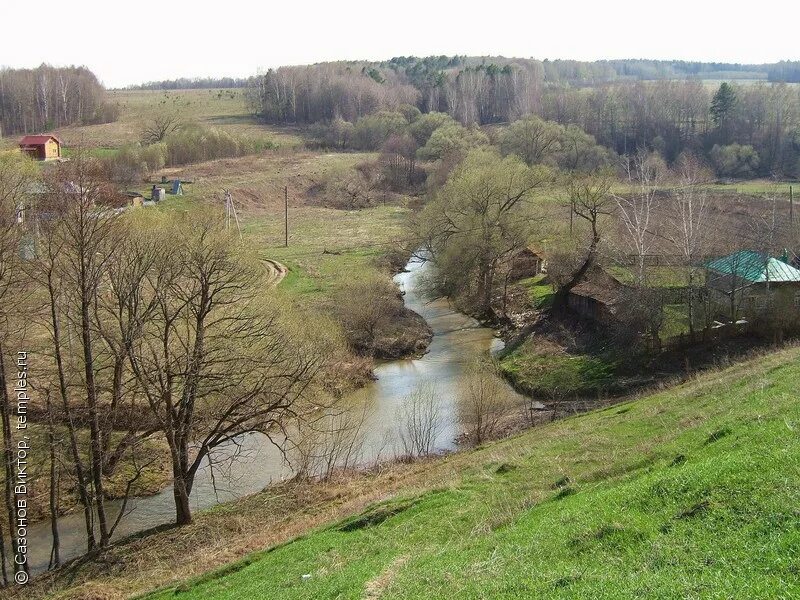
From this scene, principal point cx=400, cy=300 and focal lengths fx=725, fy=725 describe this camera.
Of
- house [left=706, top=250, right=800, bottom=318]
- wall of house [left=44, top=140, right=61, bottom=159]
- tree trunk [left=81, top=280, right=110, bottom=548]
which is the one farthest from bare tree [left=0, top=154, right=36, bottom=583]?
wall of house [left=44, top=140, right=61, bottom=159]

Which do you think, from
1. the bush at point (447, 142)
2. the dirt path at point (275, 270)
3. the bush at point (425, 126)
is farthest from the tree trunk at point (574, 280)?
the bush at point (425, 126)

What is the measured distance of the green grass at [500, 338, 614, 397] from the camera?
31594mm

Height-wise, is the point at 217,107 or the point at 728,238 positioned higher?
the point at 217,107

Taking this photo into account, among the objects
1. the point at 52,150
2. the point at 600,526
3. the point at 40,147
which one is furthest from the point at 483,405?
the point at 52,150

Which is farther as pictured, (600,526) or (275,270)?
(275,270)

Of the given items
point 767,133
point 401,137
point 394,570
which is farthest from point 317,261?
point 767,133

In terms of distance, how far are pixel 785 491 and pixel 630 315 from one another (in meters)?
23.7

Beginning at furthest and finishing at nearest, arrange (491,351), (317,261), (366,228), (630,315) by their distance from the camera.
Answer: (366,228) → (317,261) → (491,351) → (630,315)

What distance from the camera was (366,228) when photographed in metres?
67.9

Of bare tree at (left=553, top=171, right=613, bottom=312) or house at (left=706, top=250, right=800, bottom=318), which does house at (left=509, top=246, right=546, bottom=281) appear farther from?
house at (left=706, top=250, right=800, bottom=318)

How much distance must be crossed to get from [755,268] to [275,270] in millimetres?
30075

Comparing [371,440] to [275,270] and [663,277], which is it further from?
[275,270]

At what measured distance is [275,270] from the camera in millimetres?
49812

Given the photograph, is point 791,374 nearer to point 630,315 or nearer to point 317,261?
point 630,315
